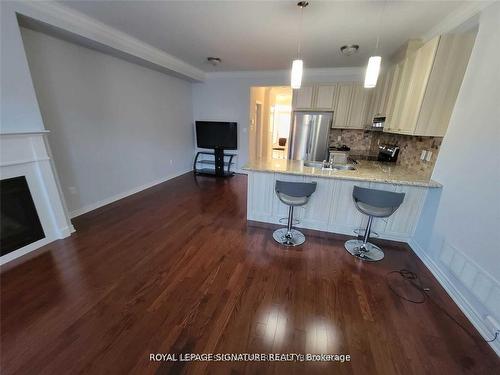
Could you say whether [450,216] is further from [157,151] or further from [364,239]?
[157,151]

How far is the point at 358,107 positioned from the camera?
4.34 meters

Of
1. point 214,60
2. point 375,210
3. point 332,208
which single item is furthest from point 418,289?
point 214,60

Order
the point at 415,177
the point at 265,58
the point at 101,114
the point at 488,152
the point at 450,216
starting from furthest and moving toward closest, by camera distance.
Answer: the point at 265,58 < the point at 101,114 < the point at 415,177 < the point at 450,216 < the point at 488,152

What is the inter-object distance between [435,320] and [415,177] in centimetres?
152

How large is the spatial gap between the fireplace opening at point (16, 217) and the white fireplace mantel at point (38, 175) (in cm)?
4

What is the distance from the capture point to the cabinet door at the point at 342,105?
433cm

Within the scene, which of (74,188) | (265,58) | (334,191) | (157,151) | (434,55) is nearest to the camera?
(434,55)

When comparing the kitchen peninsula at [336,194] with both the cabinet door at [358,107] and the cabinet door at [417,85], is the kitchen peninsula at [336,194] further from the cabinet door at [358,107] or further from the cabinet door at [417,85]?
the cabinet door at [358,107]

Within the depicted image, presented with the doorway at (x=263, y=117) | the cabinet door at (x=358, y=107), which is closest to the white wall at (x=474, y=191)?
the cabinet door at (x=358, y=107)

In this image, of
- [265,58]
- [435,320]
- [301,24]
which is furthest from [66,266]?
[265,58]

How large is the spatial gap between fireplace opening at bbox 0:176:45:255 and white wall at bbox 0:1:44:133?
590mm

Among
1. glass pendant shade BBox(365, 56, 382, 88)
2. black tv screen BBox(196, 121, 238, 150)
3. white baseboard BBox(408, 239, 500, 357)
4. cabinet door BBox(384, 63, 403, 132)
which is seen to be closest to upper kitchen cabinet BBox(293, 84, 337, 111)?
cabinet door BBox(384, 63, 403, 132)

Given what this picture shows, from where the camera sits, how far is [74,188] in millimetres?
3201

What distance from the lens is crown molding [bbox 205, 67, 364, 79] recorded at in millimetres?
4504
